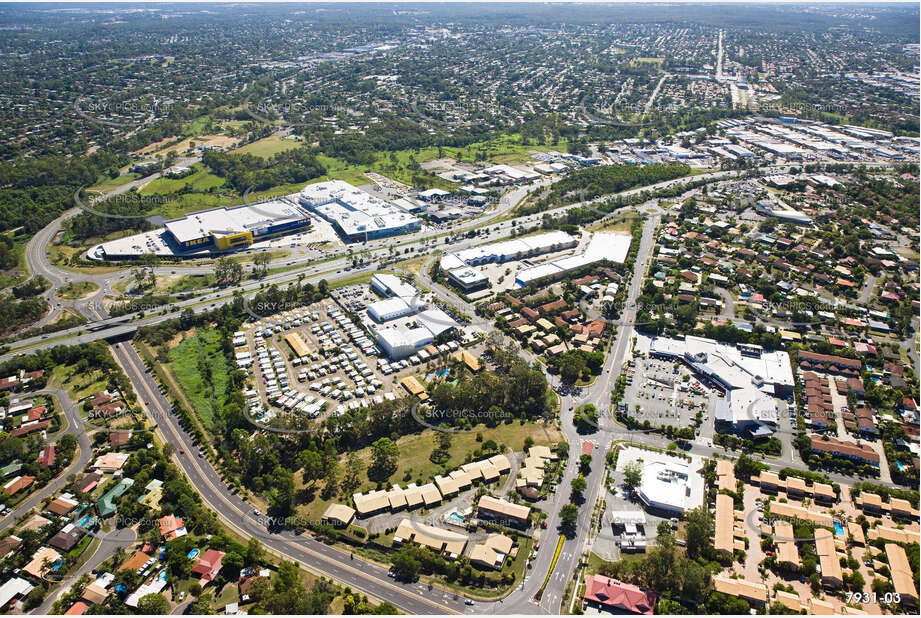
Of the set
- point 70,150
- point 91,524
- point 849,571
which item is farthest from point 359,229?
point 70,150

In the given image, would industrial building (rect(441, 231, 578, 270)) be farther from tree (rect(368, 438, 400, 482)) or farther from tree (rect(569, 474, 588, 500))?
tree (rect(569, 474, 588, 500))

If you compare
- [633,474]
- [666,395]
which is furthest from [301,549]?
[666,395]

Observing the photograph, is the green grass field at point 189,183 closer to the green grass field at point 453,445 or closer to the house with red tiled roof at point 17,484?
the house with red tiled roof at point 17,484

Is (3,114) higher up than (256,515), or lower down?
higher up

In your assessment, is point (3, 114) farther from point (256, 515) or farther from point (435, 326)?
point (256, 515)

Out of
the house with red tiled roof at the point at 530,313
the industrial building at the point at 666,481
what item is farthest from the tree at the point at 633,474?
the house with red tiled roof at the point at 530,313

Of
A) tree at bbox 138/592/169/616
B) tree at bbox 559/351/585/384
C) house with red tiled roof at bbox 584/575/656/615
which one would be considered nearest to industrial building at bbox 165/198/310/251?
tree at bbox 559/351/585/384
